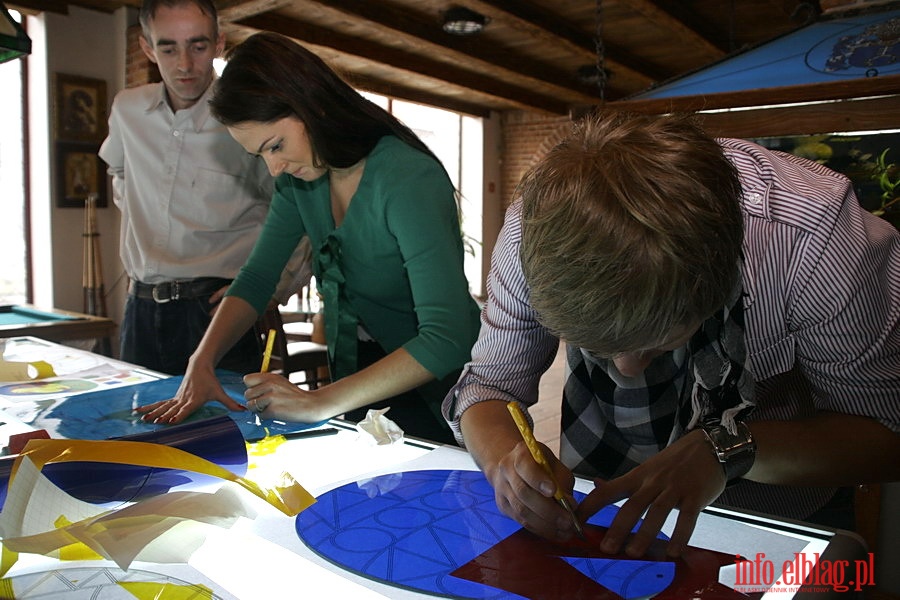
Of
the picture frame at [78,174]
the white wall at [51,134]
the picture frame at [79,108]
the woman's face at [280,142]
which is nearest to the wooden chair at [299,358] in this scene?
the woman's face at [280,142]

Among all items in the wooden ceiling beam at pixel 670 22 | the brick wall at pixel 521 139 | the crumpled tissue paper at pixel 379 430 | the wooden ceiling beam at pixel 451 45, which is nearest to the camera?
the crumpled tissue paper at pixel 379 430

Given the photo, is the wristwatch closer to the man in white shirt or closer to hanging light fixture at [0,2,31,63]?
the man in white shirt

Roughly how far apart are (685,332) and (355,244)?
2.66ft

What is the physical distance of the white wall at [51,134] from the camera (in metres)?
5.00

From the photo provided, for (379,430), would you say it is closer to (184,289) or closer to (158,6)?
(184,289)

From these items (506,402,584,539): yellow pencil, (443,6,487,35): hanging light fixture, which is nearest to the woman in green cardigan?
(506,402,584,539): yellow pencil

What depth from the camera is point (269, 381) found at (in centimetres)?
124

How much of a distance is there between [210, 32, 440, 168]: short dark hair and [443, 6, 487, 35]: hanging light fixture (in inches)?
176

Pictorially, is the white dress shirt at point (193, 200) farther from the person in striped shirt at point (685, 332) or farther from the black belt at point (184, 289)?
the person in striped shirt at point (685, 332)

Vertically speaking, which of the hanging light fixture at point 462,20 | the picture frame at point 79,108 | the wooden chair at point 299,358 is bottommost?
the wooden chair at point 299,358

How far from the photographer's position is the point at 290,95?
4.26 ft

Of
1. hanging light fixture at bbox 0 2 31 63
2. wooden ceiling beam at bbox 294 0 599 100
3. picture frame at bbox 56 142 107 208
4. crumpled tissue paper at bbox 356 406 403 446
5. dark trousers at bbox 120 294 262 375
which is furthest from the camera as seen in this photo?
wooden ceiling beam at bbox 294 0 599 100

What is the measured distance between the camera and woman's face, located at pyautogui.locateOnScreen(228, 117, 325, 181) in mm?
1325

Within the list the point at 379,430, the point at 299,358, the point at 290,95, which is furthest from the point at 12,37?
the point at 299,358
